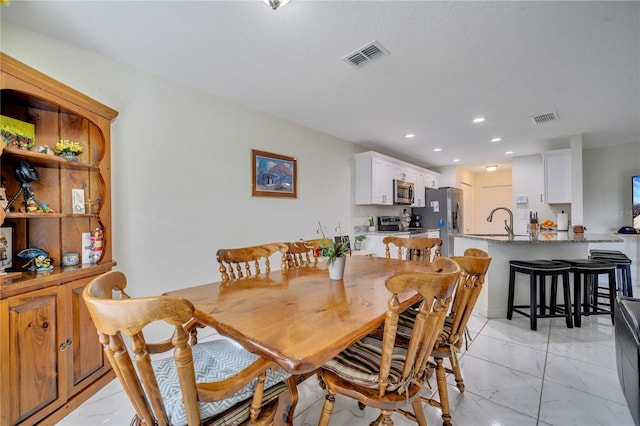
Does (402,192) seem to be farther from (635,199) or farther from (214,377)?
(214,377)

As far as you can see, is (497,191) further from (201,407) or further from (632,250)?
(201,407)

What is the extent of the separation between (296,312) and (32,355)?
1533 millimetres

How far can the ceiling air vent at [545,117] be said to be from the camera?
342 cm

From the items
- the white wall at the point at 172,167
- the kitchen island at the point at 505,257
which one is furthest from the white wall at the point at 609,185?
the white wall at the point at 172,167

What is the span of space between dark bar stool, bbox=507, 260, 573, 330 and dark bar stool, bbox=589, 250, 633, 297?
0.79 meters

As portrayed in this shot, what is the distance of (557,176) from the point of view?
4734 millimetres

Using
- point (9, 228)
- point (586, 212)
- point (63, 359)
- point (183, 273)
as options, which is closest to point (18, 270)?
point (9, 228)

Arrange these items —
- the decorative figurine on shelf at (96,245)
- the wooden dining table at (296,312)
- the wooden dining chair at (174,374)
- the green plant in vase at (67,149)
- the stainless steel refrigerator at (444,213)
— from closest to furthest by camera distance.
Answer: the wooden dining chair at (174,374) < the wooden dining table at (296,312) < the green plant in vase at (67,149) < the decorative figurine on shelf at (96,245) < the stainless steel refrigerator at (444,213)

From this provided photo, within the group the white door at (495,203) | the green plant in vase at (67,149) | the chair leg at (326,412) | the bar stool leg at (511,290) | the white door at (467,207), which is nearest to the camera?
the chair leg at (326,412)

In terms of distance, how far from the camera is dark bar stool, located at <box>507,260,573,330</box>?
269 centimetres

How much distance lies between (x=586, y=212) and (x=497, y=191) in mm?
2611

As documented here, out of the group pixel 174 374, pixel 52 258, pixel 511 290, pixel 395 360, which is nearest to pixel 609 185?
pixel 511 290

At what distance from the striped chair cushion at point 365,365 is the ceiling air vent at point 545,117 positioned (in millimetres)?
3703

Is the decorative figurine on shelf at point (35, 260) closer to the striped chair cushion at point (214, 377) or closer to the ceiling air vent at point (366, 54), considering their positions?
the striped chair cushion at point (214, 377)
